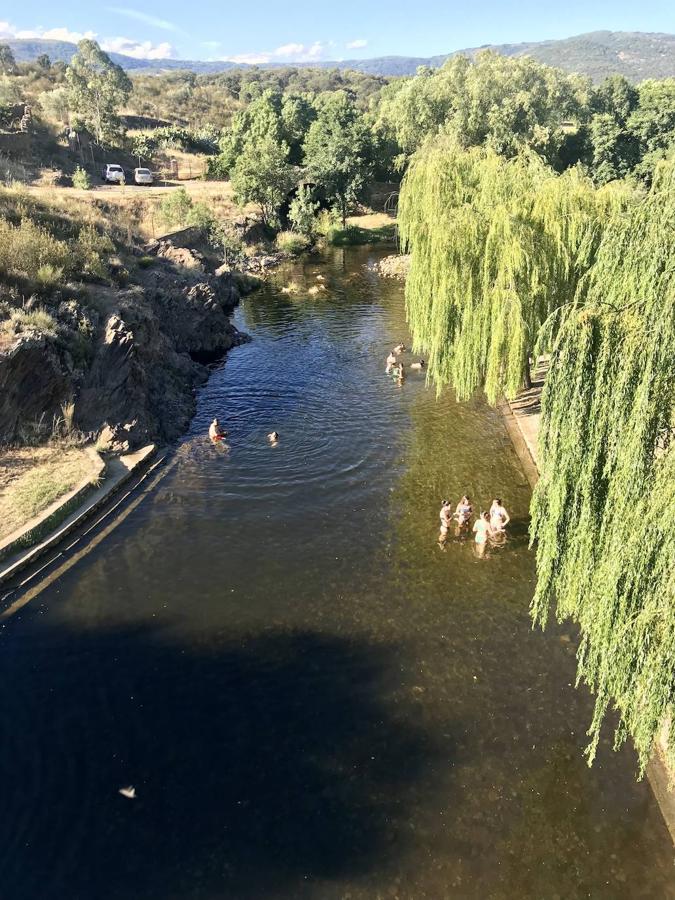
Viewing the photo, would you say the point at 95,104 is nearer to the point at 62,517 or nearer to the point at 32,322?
the point at 32,322

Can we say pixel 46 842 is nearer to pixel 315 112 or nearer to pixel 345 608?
pixel 345 608

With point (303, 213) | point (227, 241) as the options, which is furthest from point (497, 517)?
point (303, 213)

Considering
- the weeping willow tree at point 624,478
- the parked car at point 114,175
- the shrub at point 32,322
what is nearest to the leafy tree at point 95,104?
the parked car at point 114,175

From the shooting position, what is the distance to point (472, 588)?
48.2 ft

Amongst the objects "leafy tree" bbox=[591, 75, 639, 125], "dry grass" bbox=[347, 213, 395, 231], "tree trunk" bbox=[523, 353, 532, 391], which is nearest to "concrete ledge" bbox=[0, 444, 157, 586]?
"tree trunk" bbox=[523, 353, 532, 391]

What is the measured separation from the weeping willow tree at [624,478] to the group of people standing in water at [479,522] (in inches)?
227

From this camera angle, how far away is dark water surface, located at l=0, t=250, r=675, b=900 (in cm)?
909

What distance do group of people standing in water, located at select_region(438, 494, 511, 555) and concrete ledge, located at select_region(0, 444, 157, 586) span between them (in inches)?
411

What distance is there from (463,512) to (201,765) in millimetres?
9265

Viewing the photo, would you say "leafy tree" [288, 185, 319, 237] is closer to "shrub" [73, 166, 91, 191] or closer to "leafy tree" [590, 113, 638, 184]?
"shrub" [73, 166, 91, 191]

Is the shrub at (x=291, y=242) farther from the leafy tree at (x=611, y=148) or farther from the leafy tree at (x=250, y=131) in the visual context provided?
the leafy tree at (x=611, y=148)

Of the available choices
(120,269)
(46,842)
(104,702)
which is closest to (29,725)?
(104,702)

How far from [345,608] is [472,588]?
330cm

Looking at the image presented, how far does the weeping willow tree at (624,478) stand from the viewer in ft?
26.2
